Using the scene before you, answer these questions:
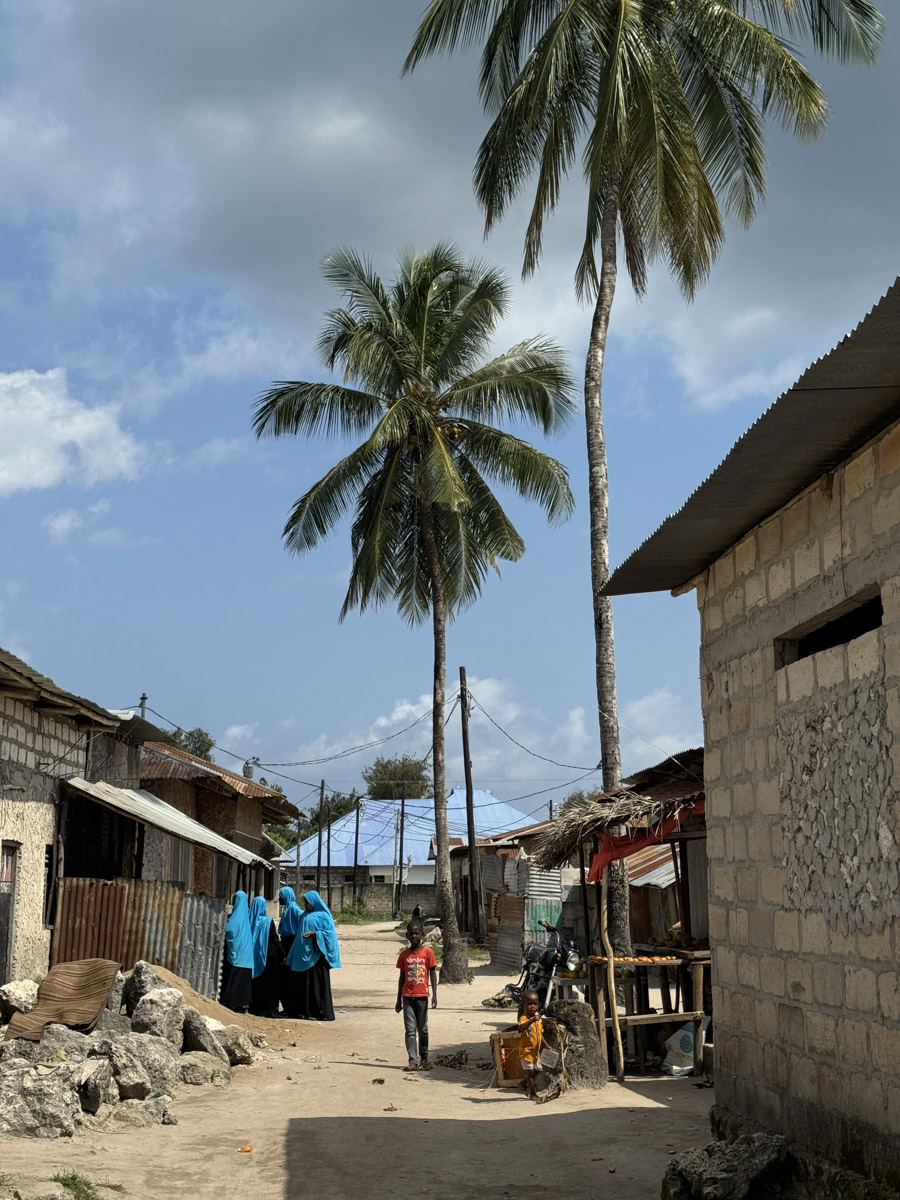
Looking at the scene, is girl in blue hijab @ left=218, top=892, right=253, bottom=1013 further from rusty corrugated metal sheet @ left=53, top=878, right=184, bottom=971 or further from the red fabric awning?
the red fabric awning

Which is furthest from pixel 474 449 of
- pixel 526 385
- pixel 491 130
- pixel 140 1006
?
pixel 140 1006

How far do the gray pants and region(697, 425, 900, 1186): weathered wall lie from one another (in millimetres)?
4703

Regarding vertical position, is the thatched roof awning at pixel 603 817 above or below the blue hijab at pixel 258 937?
above

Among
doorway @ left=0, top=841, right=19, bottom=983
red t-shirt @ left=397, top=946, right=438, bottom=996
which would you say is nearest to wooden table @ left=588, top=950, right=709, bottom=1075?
red t-shirt @ left=397, top=946, right=438, bottom=996

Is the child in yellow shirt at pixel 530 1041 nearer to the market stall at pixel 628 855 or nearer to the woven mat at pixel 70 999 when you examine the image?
the market stall at pixel 628 855

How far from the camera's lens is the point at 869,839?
5383mm

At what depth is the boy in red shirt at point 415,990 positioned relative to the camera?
1127 centimetres

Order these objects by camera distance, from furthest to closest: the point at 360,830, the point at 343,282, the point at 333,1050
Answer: the point at 360,830
the point at 343,282
the point at 333,1050

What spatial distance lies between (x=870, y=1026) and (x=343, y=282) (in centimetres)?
1866

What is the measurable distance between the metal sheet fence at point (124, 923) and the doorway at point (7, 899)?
1031 mm

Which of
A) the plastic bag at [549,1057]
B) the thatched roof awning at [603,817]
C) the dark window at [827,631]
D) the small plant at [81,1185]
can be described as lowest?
the small plant at [81,1185]

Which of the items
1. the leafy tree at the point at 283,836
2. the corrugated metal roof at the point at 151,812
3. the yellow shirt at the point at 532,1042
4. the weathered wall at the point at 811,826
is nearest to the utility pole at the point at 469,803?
the corrugated metal roof at the point at 151,812

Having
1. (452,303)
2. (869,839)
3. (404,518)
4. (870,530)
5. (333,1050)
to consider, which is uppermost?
(452,303)

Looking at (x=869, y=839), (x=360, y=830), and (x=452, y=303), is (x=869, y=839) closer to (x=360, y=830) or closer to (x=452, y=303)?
(x=452, y=303)
